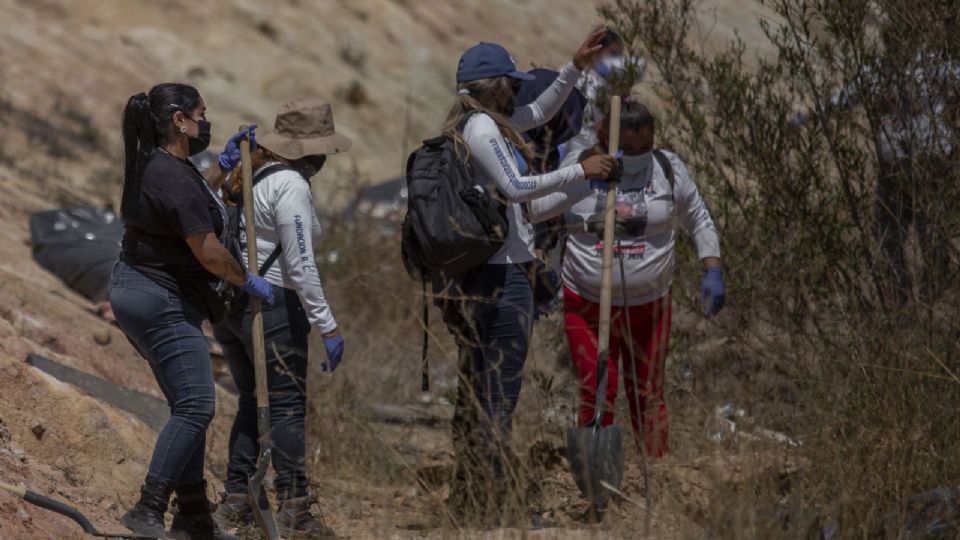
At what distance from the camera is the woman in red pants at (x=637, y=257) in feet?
20.1

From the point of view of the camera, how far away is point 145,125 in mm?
5039

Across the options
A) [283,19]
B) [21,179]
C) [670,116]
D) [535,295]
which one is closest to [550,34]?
[283,19]

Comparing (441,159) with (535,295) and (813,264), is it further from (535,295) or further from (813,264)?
(813,264)

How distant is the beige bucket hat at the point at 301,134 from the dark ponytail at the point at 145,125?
0.45 m

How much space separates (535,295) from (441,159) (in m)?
0.76

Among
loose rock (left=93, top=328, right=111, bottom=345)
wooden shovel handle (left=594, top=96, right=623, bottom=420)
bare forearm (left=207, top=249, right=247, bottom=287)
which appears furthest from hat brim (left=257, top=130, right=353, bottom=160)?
loose rock (left=93, top=328, right=111, bottom=345)

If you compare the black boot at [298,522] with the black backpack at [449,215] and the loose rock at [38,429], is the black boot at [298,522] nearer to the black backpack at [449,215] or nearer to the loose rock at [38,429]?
the black backpack at [449,215]

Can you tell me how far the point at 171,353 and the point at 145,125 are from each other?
2.46 ft

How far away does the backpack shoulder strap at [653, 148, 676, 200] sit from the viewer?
6.19 meters

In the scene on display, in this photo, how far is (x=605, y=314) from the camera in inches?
221

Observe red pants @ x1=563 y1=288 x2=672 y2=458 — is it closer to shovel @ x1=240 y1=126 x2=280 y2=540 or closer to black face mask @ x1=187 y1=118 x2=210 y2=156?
shovel @ x1=240 y1=126 x2=280 y2=540

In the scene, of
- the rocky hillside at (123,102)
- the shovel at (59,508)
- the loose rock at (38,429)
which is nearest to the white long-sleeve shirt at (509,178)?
the shovel at (59,508)

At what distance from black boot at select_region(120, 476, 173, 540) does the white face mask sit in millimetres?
2235

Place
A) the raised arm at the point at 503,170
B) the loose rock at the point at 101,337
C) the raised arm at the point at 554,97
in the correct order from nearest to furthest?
the raised arm at the point at 503,170, the raised arm at the point at 554,97, the loose rock at the point at 101,337
